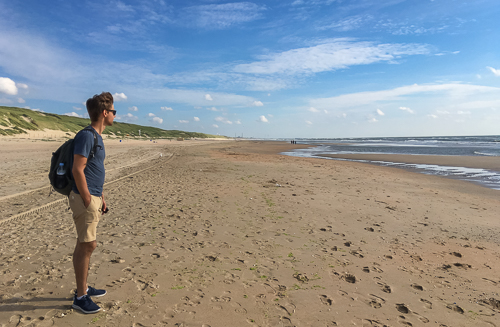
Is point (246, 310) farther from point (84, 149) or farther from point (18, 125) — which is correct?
point (18, 125)

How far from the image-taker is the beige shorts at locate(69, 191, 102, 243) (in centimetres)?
286

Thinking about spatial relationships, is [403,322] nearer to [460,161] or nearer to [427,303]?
[427,303]

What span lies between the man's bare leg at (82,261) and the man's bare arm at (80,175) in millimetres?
611

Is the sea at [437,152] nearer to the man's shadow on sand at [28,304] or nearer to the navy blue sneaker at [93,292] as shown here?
the navy blue sneaker at [93,292]

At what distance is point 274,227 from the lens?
621cm

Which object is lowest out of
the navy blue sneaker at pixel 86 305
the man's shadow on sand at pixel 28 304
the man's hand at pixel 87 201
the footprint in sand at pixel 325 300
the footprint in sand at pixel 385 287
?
the footprint in sand at pixel 385 287

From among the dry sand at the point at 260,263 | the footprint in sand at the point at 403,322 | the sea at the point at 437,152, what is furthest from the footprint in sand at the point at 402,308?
the sea at the point at 437,152

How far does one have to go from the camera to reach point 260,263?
14.6 ft

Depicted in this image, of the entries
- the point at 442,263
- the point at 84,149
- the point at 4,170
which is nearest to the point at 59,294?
the point at 84,149

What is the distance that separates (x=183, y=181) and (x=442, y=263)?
938cm

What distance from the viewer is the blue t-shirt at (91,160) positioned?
9.14ft

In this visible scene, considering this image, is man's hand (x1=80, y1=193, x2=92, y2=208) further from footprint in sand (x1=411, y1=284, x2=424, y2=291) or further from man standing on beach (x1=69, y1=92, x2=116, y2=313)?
footprint in sand (x1=411, y1=284, x2=424, y2=291)

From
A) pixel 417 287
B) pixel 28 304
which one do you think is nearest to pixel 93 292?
pixel 28 304

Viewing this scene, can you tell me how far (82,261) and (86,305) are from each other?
19.6 inches
